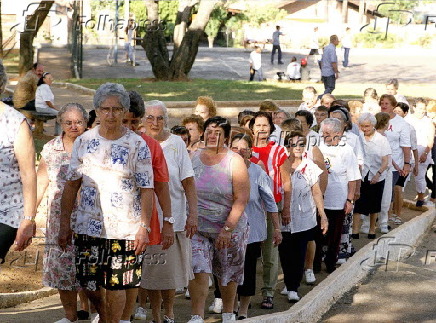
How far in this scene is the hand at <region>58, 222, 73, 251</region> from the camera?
6734mm

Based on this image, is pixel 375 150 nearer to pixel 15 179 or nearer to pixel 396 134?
pixel 396 134

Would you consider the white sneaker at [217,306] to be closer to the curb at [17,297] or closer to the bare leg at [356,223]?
the curb at [17,297]

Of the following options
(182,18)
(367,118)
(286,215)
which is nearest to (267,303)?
(286,215)

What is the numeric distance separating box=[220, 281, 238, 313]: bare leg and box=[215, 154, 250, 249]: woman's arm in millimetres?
441

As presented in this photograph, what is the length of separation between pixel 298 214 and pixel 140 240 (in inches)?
139

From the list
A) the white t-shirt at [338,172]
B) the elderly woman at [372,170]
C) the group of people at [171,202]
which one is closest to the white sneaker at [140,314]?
the group of people at [171,202]

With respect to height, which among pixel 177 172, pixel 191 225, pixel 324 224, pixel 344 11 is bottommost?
pixel 324 224

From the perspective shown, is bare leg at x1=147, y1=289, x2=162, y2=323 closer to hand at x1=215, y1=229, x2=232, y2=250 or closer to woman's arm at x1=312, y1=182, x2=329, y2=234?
hand at x1=215, y1=229, x2=232, y2=250

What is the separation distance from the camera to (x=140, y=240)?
253 inches

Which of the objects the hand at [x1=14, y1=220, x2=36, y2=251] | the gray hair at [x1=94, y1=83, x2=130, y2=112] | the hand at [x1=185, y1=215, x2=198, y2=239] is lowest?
the hand at [x1=185, y1=215, x2=198, y2=239]

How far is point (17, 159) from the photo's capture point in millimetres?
6203

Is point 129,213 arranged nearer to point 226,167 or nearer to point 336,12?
point 226,167

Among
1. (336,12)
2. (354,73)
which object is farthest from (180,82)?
(336,12)

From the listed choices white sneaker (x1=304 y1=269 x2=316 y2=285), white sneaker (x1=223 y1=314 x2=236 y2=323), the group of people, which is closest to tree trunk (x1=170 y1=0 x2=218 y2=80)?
the group of people
